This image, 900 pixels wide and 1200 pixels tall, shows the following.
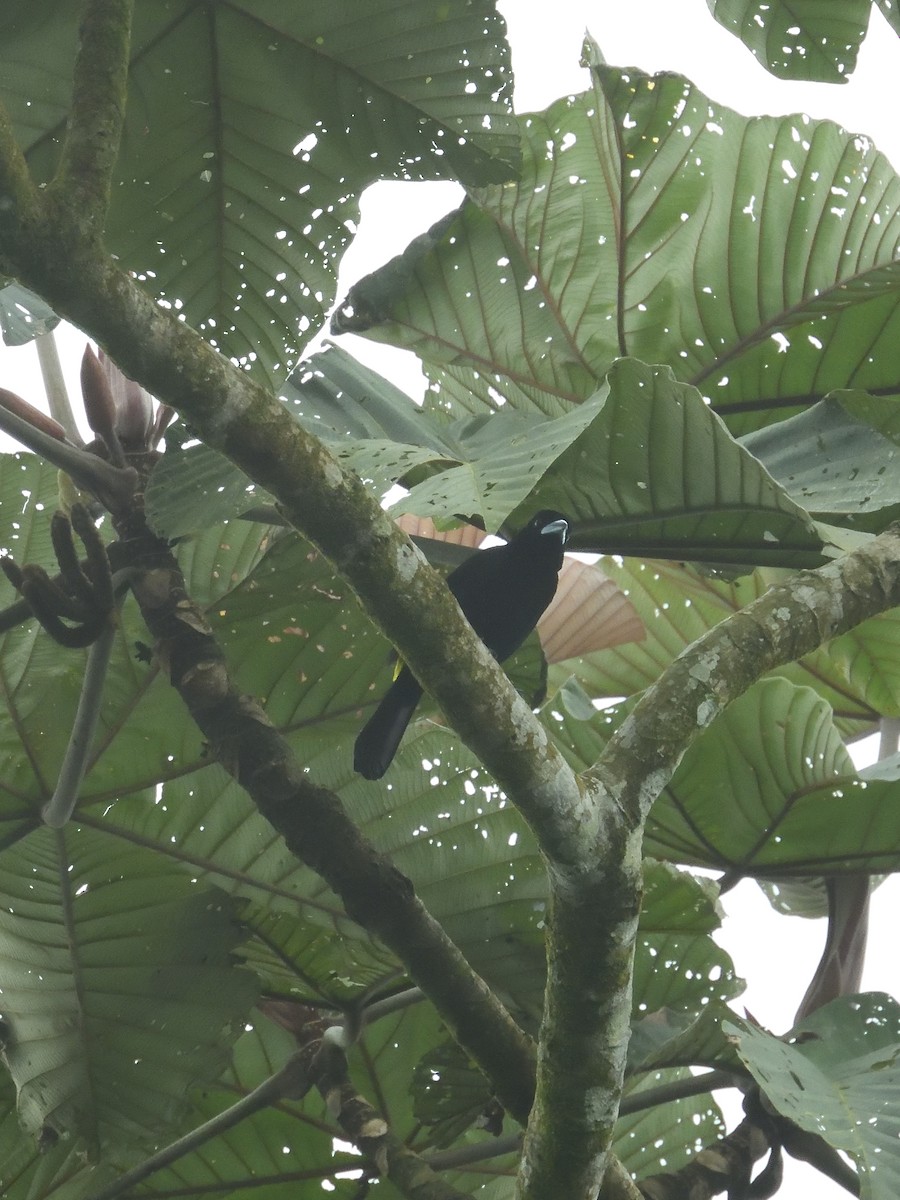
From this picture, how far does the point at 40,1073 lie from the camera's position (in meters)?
1.99

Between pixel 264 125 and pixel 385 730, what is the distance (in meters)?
0.97

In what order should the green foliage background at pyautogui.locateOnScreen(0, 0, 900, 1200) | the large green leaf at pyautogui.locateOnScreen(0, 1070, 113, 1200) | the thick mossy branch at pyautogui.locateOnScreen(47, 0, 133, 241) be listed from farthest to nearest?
the large green leaf at pyautogui.locateOnScreen(0, 1070, 113, 1200), the green foliage background at pyautogui.locateOnScreen(0, 0, 900, 1200), the thick mossy branch at pyautogui.locateOnScreen(47, 0, 133, 241)

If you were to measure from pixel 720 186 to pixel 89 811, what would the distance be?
1542 mm

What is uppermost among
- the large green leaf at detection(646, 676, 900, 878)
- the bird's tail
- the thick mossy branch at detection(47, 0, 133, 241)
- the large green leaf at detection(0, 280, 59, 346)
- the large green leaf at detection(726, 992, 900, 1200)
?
the large green leaf at detection(0, 280, 59, 346)

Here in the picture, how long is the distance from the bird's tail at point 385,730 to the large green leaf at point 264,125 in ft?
2.02

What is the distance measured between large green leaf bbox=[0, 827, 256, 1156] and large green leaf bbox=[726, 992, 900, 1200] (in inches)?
31.7

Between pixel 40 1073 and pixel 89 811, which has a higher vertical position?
pixel 89 811

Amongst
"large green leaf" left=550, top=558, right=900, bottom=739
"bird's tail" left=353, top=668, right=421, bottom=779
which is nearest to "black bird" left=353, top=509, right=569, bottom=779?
"large green leaf" left=550, top=558, right=900, bottom=739

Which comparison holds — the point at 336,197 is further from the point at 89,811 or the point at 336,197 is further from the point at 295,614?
the point at 89,811

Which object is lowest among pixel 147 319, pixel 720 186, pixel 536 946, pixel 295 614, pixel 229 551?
pixel 536 946

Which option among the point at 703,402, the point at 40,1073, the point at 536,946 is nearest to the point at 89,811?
the point at 40,1073

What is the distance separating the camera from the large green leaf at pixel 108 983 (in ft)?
6.43

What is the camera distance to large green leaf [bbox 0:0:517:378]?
77.6 inches

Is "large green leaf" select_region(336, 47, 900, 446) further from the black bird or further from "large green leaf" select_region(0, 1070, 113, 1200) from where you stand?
"large green leaf" select_region(0, 1070, 113, 1200)
